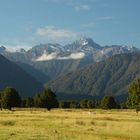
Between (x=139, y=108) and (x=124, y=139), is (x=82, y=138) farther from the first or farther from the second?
(x=139, y=108)

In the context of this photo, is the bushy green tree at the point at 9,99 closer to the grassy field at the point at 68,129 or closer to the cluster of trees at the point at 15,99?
the cluster of trees at the point at 15,99

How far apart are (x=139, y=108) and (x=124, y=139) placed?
256 ft

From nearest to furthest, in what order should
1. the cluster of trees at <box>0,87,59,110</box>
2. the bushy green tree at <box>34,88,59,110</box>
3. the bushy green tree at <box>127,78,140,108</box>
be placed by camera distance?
the bushy green tree at <box>127,78,140,108</box> → the cluster of trees at <box>0,87,59,110</box> → the bushy green tree at <box>34,88,59,110</box>

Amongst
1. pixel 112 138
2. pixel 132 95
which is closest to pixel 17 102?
pixel 132 95

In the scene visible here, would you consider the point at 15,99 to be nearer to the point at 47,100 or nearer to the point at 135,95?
the point at 47,100

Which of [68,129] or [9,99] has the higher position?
[9,99]

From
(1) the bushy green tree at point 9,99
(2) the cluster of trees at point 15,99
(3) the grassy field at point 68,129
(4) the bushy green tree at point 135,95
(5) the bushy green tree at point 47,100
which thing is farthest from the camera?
(5) the bushy green tree at point 47,100

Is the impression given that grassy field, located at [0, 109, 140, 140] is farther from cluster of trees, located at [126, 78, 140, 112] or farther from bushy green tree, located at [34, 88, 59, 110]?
bushy green tree, located at [34, 88, 59, 110]

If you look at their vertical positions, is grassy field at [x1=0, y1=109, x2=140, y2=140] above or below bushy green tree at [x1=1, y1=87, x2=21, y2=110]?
below

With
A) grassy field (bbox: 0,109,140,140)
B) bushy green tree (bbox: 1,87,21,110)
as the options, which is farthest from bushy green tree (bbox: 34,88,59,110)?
grassy field (bbox: 0,109,140,140)

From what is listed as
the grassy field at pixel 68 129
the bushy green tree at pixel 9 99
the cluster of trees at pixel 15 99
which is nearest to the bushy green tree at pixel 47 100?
the cluster of trees at pixel 15 99

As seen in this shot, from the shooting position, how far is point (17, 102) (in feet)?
525

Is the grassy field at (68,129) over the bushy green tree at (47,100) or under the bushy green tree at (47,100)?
under

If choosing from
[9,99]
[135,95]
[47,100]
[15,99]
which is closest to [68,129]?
[135,95]
